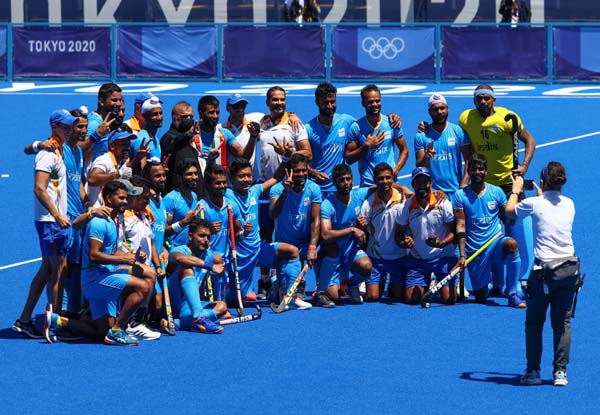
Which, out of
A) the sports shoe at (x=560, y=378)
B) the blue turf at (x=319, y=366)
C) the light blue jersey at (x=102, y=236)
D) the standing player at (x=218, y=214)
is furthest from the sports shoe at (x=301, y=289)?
the sports shoe at (x=560, y=378)

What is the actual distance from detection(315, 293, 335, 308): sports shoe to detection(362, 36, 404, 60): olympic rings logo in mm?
19801

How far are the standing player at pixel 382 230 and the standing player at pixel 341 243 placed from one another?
0.13m

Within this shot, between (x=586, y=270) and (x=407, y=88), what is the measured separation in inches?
685

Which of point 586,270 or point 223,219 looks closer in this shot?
point 223,219

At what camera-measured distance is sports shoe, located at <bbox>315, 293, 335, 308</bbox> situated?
14062 mm

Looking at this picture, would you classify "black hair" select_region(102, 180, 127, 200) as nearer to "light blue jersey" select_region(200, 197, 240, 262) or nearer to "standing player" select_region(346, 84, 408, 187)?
"light blue jersey" select_region(200, 197, 240, 262)

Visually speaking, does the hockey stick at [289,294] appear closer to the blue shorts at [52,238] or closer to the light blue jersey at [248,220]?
the light blue jersey at [248,220]

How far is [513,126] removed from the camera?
1464 centimetres

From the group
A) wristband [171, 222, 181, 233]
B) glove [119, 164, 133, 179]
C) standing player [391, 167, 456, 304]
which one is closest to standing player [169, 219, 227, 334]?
wristband [171, 222, 181, 233]

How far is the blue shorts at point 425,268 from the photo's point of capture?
14188 mm

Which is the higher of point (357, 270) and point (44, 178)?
point (44, 178)

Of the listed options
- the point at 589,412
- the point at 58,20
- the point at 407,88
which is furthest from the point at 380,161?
the point at 58,20

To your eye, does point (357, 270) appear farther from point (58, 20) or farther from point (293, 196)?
point (58, 20)

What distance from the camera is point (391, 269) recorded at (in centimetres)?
1429
